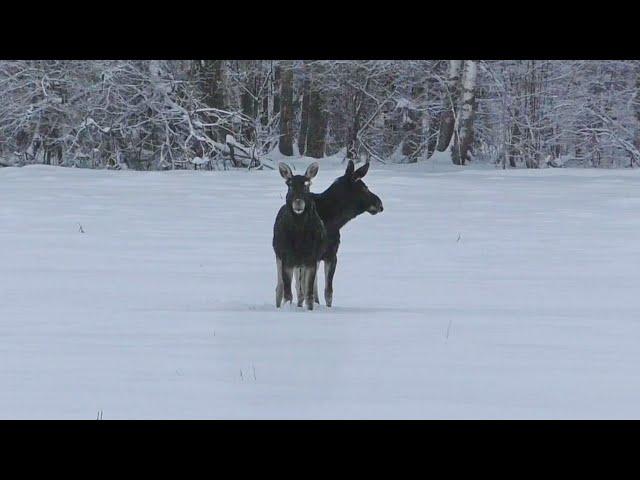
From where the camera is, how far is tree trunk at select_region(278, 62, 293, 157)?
120 feet

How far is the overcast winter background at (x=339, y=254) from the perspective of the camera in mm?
6520

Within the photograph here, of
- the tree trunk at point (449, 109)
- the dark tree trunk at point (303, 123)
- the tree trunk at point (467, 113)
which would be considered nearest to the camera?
the tree trunk at point (467, 113)

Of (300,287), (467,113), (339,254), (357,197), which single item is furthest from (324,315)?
(467,113)

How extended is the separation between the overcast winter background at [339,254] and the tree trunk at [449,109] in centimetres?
8

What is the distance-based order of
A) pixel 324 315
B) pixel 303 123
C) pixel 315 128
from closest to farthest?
pixel 324 315 → pixel 315 128 → pixel 303 123

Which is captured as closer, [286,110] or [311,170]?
[311,170]

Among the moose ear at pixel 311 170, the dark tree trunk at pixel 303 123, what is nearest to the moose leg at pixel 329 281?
the moose ear at pixel 311 170

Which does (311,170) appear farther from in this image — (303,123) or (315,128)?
(303,123)

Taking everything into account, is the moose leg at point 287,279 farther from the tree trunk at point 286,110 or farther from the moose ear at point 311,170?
the tree trunk at point 286,110

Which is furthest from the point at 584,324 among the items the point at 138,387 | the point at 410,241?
the point at 410,241

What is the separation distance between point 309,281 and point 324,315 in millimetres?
367

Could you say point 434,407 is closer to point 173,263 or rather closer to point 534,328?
point 534,328

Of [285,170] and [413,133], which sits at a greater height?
[285,170]

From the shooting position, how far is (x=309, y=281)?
9.38 m
